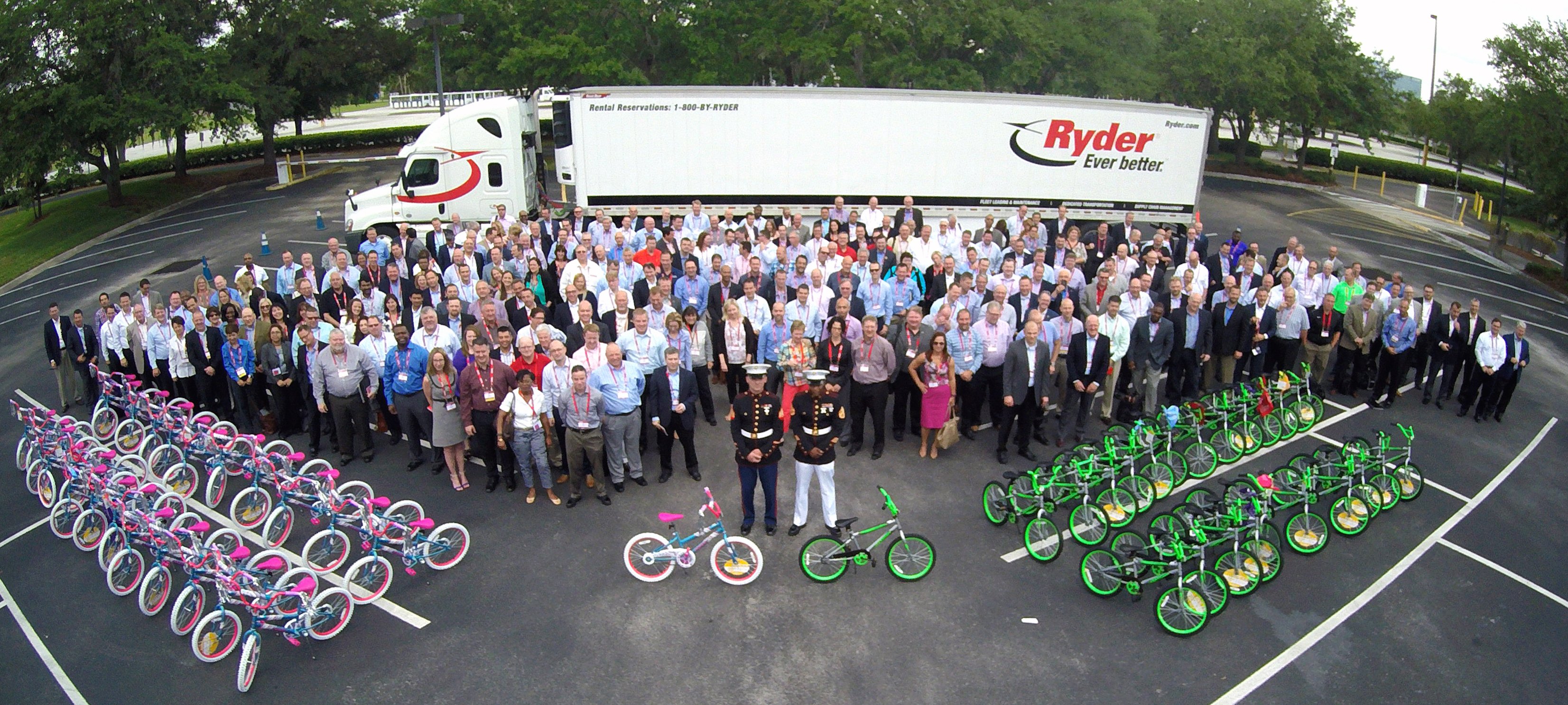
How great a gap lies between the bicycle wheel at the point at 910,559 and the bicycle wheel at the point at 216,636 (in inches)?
234

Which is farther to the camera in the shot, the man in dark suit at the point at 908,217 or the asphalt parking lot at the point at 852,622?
the man in dark suit at the point at 908,217

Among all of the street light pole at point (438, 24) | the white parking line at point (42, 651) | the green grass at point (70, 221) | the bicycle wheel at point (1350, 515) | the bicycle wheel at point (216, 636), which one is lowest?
the white parking line at point (42, 651)

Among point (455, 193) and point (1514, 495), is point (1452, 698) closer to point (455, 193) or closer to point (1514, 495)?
point (1514, 495)

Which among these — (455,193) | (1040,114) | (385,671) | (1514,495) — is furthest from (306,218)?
(1514,495)

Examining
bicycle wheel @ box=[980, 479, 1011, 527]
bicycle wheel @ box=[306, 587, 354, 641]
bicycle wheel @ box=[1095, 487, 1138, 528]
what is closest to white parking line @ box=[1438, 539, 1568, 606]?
bicycle wheel @ box=[1095, 487, 1138, 528]

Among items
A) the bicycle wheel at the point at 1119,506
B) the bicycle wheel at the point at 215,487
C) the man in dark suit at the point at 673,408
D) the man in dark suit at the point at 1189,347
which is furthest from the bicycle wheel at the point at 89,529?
the man in dark suit at the point at 1189,347

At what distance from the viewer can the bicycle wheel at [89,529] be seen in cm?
1010

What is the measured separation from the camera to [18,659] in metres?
8.48

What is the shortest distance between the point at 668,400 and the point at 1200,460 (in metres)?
6.51

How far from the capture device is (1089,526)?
9.76 metres

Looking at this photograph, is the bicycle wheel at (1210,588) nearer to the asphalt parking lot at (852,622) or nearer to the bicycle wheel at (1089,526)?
the asphalt parking lot at (852,622)

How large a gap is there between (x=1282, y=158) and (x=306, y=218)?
140 ft

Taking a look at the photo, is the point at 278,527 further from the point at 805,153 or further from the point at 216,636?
the point at 805,153

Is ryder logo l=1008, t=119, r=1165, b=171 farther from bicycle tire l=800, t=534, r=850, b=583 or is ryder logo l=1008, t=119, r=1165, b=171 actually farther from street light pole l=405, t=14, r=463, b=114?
street light pole l=405, t=14, r=463, b=114
